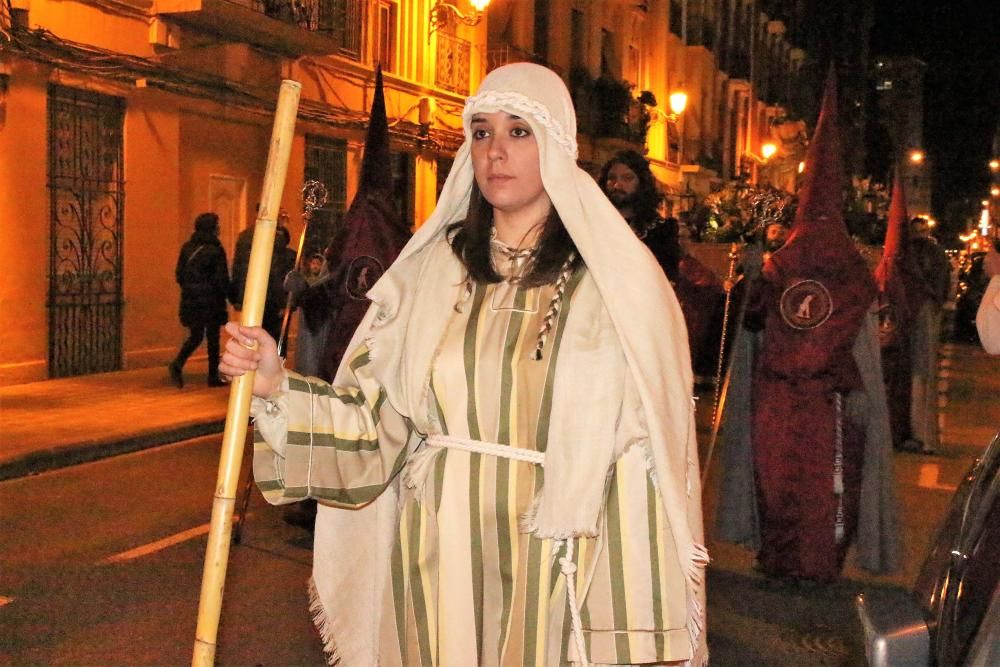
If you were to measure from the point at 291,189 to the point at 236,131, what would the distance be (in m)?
1.41

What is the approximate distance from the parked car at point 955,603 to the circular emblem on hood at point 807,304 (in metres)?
3.19

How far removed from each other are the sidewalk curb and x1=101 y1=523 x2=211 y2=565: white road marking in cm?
231

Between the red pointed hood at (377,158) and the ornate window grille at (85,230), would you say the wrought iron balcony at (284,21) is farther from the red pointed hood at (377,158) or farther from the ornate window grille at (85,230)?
the red pointed hood at (377,158)

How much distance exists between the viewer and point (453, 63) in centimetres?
2184

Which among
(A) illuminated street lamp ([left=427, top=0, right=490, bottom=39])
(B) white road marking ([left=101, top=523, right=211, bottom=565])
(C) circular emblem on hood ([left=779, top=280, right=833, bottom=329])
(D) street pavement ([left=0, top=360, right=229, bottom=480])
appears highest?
(A) illuminated street lamp ([left=427, top=0, right=490, bottom=39])

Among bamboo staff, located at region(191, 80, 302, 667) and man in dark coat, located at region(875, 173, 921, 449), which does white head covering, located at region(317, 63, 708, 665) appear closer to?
bamboo staff, located at region(191, 80, 302, 667)

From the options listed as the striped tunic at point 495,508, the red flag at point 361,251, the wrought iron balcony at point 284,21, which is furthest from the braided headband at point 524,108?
the wrought iron balcony at point 284,21

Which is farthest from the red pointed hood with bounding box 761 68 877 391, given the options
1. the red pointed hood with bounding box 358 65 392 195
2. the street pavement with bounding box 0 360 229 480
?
the street pavement with bounding box 0 360 229 480

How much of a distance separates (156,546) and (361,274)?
187cm

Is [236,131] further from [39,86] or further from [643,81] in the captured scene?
[643,81]

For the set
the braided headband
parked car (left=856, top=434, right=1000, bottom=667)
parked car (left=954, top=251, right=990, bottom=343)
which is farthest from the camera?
parked car (left=954, top=251, right=990, bottom=343)

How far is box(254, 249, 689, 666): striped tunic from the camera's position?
7.74 feet

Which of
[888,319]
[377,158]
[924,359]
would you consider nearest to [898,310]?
[888,319]

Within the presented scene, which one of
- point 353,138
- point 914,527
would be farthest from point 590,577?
point 353,138
